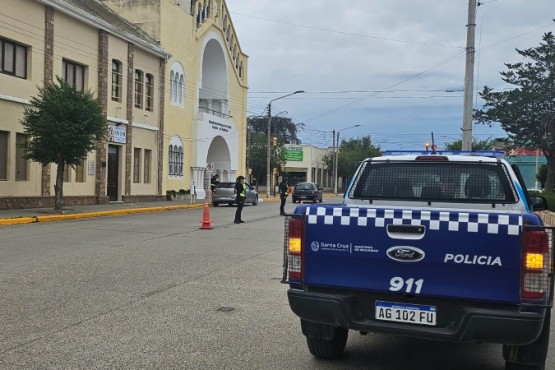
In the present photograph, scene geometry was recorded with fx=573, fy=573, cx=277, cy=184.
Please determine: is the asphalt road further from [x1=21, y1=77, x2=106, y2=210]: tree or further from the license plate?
[x1=21, y1=77, x2=106, y2=210]: tree

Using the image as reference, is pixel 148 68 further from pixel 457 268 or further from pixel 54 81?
pixel 457 268

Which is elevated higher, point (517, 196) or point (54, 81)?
point (54, 81)

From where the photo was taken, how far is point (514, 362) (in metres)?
4.39

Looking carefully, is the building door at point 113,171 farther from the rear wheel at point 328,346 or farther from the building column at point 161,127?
the rear wheel at point 328,346

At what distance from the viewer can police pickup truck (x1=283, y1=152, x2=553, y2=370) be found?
3949 millimetres

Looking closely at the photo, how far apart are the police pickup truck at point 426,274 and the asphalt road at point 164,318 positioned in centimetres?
80

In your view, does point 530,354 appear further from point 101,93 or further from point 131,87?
point 131,87

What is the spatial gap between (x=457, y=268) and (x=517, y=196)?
172 cm

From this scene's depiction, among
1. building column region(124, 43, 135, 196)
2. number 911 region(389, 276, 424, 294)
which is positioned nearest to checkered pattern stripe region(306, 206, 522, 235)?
number 911 region(389, 276, 424, 294)

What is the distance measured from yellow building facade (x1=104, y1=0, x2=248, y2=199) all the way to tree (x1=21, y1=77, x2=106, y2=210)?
1278cm

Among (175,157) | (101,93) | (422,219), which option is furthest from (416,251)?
(175,157)

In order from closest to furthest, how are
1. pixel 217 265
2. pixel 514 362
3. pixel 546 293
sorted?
Answer: pixel 546 293 → pixel 514 362 → pixel 217 265

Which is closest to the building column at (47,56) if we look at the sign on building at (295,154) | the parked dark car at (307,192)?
Answer: the parked dark car at (307,192)

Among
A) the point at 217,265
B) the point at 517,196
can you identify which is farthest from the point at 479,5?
the point at 517,196
